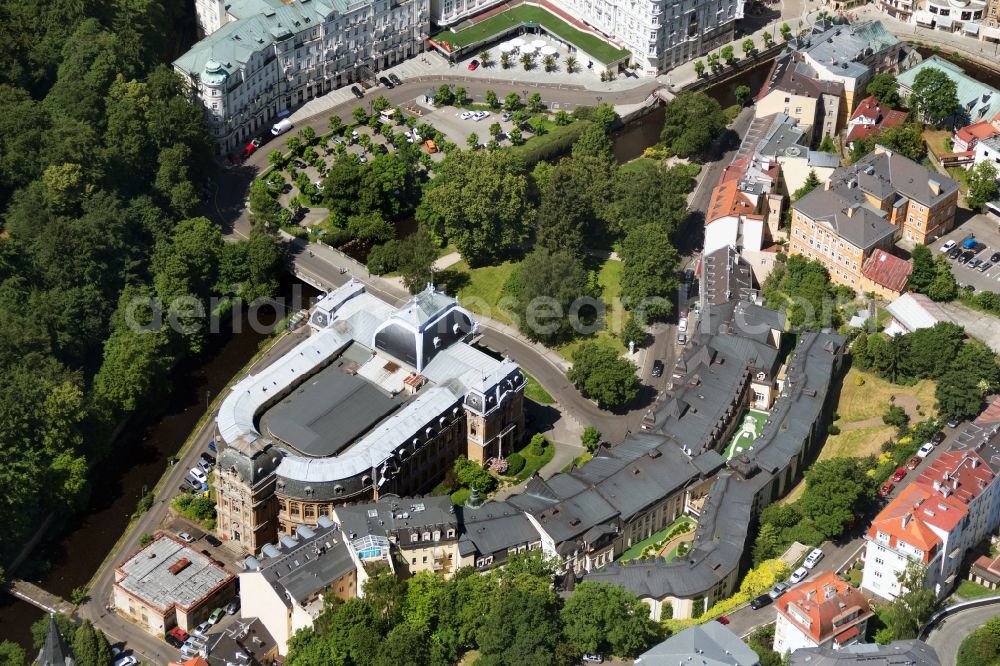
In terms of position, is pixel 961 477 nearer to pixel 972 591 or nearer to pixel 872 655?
pixel 972 591

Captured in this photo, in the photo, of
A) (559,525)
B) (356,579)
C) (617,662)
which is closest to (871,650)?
(617,662)

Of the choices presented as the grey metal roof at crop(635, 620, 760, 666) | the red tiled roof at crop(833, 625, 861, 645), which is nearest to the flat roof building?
the grey metal roof at crop(635, 620, 760, 666)

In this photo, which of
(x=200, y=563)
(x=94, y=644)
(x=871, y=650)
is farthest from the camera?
(x=200, y=563)

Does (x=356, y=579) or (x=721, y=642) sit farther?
(x=356, y=579)

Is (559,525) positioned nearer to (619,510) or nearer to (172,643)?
(619,510)

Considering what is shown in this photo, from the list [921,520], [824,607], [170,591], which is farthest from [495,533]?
[921,520]

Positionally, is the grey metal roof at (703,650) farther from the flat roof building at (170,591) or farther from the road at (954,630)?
the flat roof building at (170,591)
